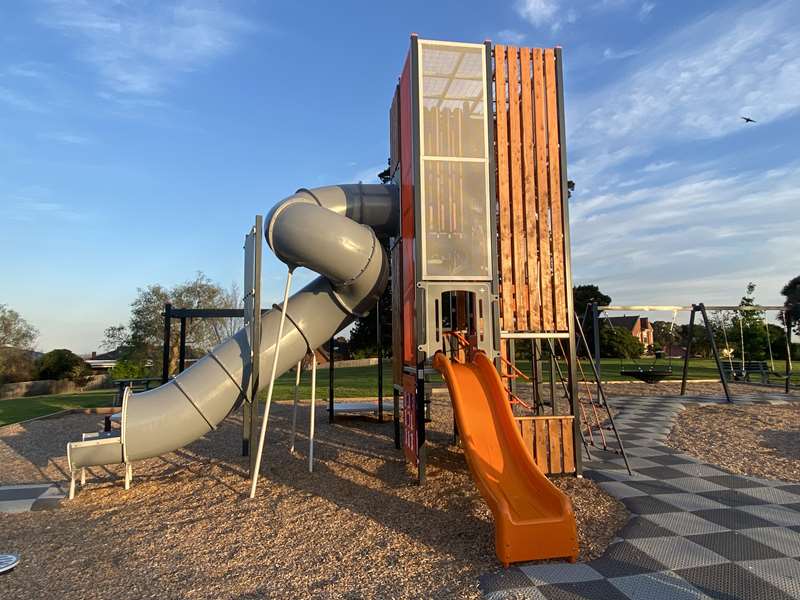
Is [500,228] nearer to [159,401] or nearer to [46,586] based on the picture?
[159,401]

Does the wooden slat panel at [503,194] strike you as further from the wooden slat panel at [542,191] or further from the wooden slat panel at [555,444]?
the wooden slat panel at [555,444]

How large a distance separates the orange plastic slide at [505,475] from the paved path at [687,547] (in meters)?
0.16

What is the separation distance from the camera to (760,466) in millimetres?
6820

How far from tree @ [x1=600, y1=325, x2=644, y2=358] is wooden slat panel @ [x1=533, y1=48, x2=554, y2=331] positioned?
26399 millimetres

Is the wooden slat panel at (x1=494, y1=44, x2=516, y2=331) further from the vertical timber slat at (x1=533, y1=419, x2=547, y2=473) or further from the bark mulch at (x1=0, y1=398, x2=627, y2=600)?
the bark mulch at (x1=0, y1=398, x2=627, y2=600)

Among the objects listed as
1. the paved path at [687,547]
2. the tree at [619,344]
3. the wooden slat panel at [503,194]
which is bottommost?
the paved path at [687,547]

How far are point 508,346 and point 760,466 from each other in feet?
11.8

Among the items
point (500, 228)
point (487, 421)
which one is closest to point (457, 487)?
point (487, 421)

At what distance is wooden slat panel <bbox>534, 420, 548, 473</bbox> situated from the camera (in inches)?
250

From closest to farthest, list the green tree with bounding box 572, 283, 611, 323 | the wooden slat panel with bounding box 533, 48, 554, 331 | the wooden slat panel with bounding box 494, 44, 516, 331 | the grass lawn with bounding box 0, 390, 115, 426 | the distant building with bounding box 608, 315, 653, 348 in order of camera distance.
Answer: the wooden slat panel with bounding box 494, 44, 516, 331 < the wooden slat panel with bounding box 533, 48, 554, 331 < the grass lawn with bounding box 0, 390, 115, 426 < the green tree with bounding box 572, 283, 611, 323 < the distant building with bounding box 608, 315, 653, 348

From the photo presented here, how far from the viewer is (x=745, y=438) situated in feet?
28.5

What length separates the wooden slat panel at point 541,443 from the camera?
6344mm

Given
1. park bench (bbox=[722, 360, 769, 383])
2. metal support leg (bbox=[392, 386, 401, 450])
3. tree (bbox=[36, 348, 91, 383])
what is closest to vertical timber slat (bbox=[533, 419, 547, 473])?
metal support leg (bbox=[392, 386, 401, 450])

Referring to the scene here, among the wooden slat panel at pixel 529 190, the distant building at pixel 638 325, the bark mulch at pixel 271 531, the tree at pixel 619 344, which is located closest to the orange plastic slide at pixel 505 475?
the bark mulch at pixel 271 531
